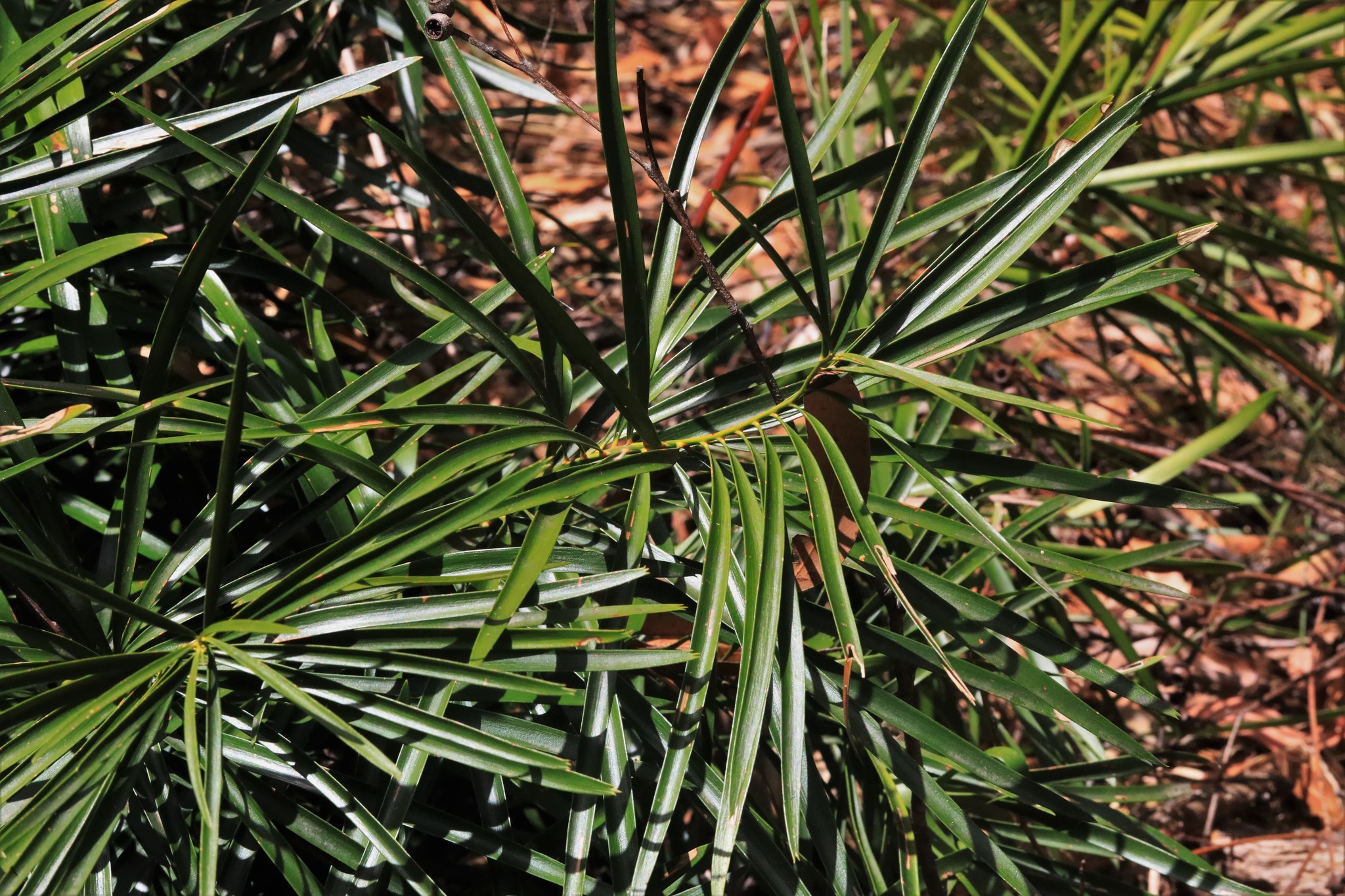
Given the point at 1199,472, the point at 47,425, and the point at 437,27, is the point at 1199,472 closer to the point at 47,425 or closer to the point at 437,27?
the point at 437,27

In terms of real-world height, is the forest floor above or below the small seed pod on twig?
below

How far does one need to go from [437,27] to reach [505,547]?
0.27 metres

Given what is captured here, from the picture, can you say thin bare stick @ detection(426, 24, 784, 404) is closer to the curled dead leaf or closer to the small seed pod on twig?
the small seed pod on twig

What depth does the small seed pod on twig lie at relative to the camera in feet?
1.49

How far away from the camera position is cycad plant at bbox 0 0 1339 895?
43 centimetres

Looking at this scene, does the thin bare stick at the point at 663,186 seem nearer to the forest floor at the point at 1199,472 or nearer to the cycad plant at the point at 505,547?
the cycad plant at the point at 505,547

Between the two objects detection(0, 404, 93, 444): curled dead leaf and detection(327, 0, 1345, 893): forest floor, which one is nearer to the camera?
detection(0, 404, 93, 444): curled dead leaf

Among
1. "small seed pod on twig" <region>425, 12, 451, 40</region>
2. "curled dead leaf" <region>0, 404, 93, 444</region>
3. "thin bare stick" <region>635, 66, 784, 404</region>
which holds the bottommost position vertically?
"thin bare stick" <region>635, 66, 784, 404</region>

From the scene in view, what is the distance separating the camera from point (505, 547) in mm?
538

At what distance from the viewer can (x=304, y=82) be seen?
859 mm

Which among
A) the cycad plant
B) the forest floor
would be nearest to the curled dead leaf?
the cycad plant

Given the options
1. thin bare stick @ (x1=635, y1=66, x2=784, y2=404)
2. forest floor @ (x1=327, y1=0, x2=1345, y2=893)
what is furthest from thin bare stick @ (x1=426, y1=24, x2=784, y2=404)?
forest floor @ (x1=327, y1=0, x2=1345, y2=893)

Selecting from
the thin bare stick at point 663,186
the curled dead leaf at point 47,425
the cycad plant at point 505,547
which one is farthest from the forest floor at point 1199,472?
the curled dead leaf at point 47,425

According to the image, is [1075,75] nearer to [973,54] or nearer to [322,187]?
[973,54]
